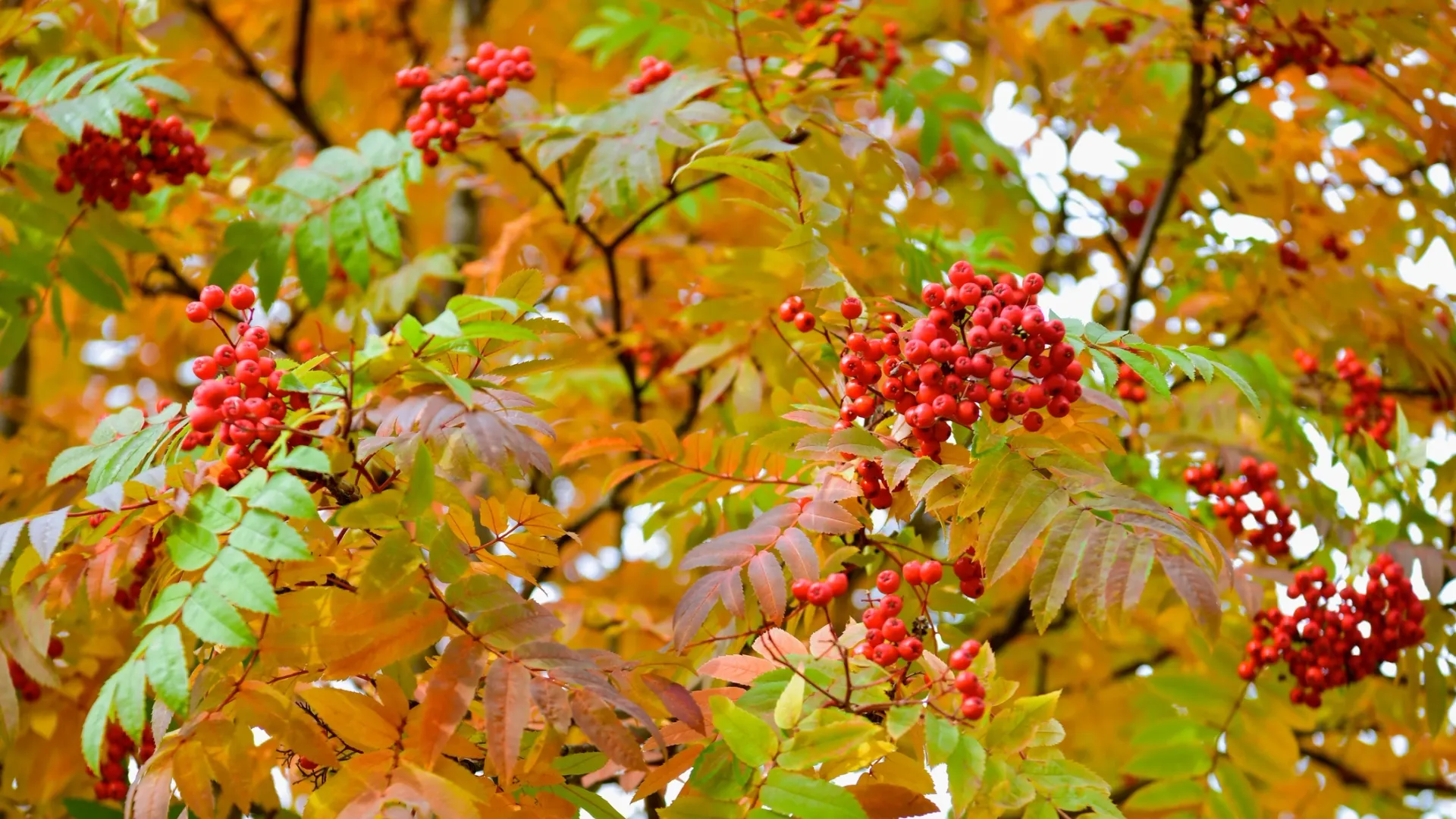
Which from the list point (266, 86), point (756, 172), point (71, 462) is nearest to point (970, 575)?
point (756, 172)

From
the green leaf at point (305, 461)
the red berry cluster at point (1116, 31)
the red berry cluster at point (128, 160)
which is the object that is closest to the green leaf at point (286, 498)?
the green leaf at point (305, 461)

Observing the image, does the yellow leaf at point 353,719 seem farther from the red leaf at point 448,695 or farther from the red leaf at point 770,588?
the red leaf at point 770,588

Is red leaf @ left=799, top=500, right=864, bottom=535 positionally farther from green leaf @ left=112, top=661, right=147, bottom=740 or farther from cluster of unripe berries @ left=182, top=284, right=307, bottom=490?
green leaf @ left=112, top=661, right=147, bottom=740

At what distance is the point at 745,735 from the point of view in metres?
1.95

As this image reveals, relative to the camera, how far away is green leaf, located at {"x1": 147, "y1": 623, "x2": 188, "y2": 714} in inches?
71.9

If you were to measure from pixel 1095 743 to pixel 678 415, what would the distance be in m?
2.39

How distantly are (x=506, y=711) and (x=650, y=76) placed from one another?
239cm

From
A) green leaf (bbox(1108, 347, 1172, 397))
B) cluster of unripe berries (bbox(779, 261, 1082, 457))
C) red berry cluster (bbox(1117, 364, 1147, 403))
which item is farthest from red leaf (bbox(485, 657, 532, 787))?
red berry cluster (bbox(1117, 364, 1147, 403))

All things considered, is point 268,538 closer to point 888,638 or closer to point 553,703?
point 553,703

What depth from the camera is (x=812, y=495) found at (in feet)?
7.97

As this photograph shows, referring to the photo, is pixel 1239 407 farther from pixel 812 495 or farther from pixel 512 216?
pixel 512 216

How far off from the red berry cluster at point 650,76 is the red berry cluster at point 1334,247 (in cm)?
257

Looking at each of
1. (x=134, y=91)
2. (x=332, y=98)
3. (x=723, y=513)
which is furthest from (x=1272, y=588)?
(x=332, y=98)

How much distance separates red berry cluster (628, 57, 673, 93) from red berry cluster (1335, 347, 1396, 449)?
2.62 metres
